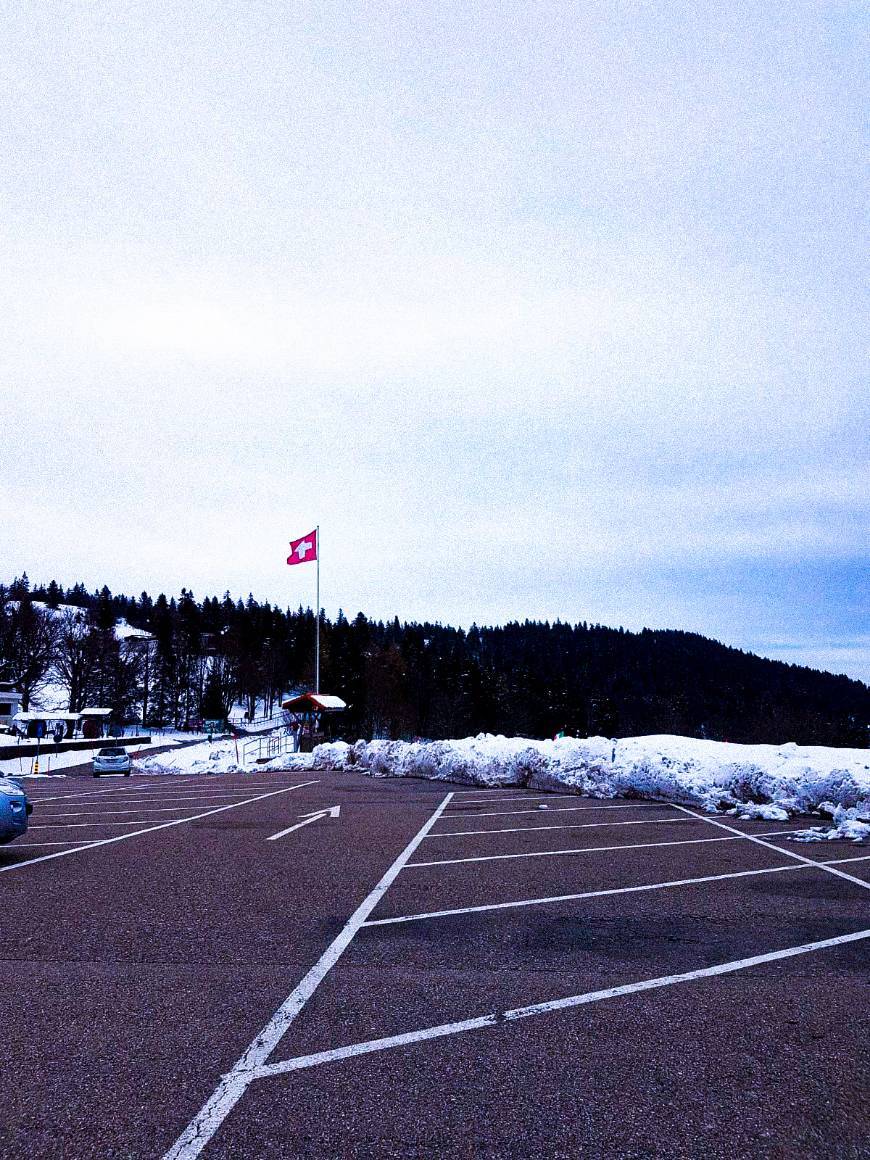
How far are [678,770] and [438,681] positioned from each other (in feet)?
318

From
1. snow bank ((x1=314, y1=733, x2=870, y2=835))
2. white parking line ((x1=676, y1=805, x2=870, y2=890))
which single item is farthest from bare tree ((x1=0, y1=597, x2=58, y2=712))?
white parking line ((x1=676, y1=805, x2=870, y2=890))

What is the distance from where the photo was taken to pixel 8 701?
248 feet

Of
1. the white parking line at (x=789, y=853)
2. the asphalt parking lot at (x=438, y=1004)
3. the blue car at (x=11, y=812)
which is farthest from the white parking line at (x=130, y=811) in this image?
the white parking line at (x=789, y=853)

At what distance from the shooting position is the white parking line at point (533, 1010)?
13.1 ft

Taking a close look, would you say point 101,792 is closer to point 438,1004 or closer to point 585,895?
point 585,895

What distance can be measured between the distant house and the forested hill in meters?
4.66

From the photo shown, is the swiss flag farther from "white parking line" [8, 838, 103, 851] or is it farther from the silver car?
"white parking line" [8, 838, 103, 851]

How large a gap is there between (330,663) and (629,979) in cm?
10645

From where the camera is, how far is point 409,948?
5.96 metres

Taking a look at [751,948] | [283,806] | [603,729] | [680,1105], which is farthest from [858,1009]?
[603,729]

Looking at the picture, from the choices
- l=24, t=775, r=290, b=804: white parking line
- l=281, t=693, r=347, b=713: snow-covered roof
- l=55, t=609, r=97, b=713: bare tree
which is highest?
l=55, t=609, r=97, b=713: bare tree

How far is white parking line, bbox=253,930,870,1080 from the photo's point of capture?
13.1 ft

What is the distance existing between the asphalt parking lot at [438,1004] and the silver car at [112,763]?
25450 millimetres

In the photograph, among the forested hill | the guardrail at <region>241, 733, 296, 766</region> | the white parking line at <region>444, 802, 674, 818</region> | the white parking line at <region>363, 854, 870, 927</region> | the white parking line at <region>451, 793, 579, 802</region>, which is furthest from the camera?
the forested hill
